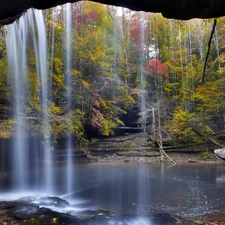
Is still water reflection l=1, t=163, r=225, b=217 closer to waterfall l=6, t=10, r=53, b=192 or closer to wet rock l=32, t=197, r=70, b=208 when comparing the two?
wet rock l=32, t=197, r=70, b=208

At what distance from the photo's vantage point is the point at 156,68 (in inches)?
637

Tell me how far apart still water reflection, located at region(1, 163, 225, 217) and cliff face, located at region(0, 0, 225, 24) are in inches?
172

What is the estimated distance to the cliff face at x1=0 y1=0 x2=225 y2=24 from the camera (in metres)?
2.69

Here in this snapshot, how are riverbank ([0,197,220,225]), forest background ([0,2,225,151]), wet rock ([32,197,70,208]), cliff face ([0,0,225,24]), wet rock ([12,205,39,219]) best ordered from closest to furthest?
cliff face ([0,0,225,24])
riverbank ([0,197,220,225])
wet rock ([12,205,39,219])
wet rock ([32,197,70,208])
forest background ([0,2,225,151])

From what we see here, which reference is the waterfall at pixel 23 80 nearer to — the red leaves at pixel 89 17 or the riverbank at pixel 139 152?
the red leaves at pixel 89 17

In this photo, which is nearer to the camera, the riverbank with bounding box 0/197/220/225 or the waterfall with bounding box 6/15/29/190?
the riverbank with bounding box 0/197/220/225

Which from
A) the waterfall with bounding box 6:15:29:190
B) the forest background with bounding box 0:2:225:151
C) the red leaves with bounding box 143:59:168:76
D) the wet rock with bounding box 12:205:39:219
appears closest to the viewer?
the wet rock with bounding box 12:205:39:219

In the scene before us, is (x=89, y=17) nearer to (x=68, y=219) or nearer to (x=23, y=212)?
(x=23, y=212)

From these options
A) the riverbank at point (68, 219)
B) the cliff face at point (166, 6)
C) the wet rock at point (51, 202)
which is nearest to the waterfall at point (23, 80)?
the wet rock at point (51, 202)

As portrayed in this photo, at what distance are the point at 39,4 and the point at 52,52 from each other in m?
9.71

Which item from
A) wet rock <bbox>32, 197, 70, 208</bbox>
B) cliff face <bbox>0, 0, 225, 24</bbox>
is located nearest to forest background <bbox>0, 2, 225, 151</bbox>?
wet rock <bbox>32, 197, 70, 208</bbox>

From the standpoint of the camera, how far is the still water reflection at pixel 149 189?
19.3ft

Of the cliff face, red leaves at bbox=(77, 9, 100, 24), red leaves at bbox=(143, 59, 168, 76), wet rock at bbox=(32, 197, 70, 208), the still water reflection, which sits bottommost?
the still water reflection

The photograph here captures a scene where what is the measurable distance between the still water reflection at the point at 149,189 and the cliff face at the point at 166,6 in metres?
4.37
